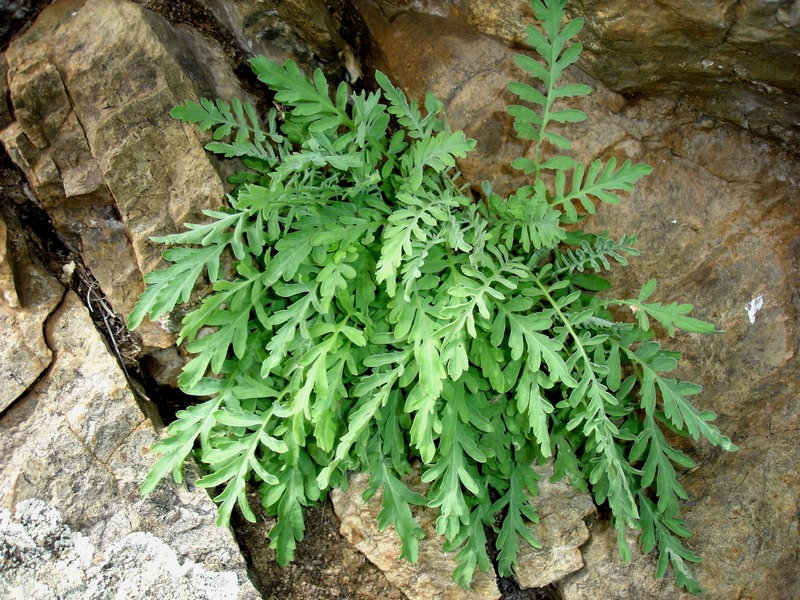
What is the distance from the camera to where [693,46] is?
2.91 meters

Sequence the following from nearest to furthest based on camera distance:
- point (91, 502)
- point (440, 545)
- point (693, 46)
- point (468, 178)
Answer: point (693, 46) → point (91, 502) → point (440, 545) → point (468, 178)

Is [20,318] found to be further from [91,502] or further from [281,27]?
[281,27]

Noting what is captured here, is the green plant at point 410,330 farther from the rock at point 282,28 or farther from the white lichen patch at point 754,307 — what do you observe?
the white lichen patch at point 754,307

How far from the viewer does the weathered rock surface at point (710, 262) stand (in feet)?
10.8

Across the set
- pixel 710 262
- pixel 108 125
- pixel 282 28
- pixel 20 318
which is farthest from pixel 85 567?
pixel 710 262

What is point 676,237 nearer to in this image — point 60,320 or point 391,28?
point 391,28

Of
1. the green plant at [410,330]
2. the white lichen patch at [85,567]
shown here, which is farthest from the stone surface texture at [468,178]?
the green plant at [410,330]

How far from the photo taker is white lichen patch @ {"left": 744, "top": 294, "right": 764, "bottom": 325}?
330cm

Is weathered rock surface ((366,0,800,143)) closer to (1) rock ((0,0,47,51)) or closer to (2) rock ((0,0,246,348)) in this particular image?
(2) rock ((0,0,246,348))

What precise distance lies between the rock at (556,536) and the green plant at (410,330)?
0.42 feet

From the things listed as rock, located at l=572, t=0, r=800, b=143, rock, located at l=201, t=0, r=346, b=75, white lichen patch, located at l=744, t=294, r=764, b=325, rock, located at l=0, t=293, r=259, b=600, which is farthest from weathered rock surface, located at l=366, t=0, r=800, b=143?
rock, located at l=0, t=293, r=259, b=600

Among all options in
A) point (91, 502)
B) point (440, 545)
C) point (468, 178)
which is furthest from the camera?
point (468, 178)

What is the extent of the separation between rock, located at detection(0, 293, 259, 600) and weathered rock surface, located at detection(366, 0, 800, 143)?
7.63ft

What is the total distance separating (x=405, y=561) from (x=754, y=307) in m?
2.13
